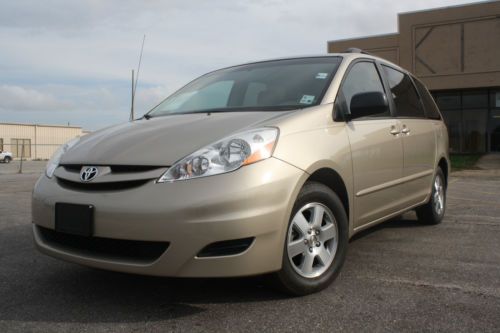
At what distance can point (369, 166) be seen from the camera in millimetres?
3656

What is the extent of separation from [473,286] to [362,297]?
0.78 m

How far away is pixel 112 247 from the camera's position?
107 inches

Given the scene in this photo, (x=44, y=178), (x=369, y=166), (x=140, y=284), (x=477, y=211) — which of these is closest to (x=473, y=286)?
(x=369, y=166)

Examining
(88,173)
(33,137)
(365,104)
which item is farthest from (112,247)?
(33,137)

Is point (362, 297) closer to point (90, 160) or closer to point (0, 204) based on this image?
point (90, 160)

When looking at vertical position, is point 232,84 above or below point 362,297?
above

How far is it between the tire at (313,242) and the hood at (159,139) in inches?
22.4

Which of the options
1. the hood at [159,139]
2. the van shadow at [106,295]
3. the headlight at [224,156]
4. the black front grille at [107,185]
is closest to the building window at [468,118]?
the hood at [159,139]

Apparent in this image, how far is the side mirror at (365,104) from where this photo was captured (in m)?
3.46

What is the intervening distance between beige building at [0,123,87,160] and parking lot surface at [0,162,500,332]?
4480cm

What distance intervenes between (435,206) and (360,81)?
6.88ft

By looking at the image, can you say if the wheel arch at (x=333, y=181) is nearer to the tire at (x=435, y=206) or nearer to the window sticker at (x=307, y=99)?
the window sticker at (x=307, y=99)

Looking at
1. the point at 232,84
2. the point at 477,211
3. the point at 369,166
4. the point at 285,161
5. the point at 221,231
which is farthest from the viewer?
the point at 477,211

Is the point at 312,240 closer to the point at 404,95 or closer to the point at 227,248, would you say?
the point at 227,248
